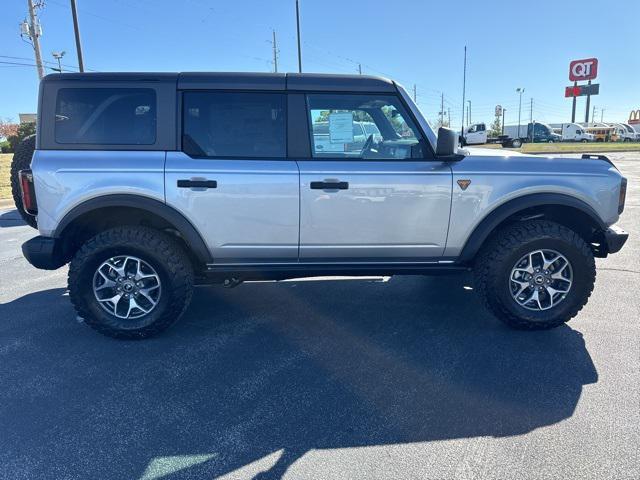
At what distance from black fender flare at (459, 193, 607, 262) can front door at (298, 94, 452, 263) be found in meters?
0.25

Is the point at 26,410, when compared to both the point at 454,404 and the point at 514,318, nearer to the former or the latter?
the point at 454,404

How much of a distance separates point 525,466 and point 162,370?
230cm

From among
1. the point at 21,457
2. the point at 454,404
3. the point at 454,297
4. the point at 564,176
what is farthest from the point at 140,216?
the point at 564,176

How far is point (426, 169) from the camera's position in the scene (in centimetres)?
339

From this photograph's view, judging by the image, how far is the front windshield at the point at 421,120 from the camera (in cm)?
346

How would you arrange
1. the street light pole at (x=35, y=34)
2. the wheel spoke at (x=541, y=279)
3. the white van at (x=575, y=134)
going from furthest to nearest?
the white van at (x=575, y=134) < the street light pole at (x=35, y=34) < the wheel spoke at (x=541, y=279)

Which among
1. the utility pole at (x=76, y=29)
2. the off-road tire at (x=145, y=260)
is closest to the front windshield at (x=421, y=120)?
the off-road tire at (x=145, y=260)

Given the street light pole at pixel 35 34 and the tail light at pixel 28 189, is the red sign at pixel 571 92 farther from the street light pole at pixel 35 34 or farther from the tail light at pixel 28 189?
the tail light at pixel 28 189

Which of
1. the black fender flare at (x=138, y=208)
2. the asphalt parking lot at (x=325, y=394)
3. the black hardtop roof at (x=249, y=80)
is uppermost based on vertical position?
the black hardtop roof at (x=249, y=80)

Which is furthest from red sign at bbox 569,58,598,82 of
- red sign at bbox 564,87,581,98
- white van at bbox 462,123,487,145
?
white van at bbox 462,123,487,145

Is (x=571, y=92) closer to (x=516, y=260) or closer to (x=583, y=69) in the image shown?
(x=583, y=69)

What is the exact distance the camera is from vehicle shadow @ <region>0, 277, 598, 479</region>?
233 cm

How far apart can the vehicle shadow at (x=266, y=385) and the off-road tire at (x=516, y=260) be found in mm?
153

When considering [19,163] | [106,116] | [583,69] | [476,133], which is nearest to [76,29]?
[19,163]
